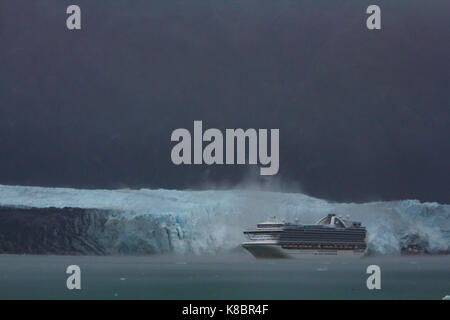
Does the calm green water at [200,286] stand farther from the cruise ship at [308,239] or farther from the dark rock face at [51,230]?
the cruise ship at [308,239]

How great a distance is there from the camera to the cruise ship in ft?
82.0

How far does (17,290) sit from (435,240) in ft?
41.2

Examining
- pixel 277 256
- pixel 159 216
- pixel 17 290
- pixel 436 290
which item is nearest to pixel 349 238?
pixel 277 256

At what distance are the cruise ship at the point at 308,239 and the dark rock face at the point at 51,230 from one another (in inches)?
207

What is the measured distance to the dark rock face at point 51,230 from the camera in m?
21.6

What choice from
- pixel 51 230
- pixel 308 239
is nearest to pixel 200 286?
pixel 51 230

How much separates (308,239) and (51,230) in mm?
7629

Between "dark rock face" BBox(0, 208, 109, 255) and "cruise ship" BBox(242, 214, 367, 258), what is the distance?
5.27 meters

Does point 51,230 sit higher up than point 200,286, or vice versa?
point 51,230

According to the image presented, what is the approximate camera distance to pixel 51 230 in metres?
22.9

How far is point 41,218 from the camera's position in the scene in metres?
22.7

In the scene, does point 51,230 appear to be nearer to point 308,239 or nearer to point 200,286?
point 308,239

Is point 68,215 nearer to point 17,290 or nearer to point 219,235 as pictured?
point 219,235

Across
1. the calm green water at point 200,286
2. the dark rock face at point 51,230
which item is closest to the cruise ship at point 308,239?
the dark rock face at point 51,230
